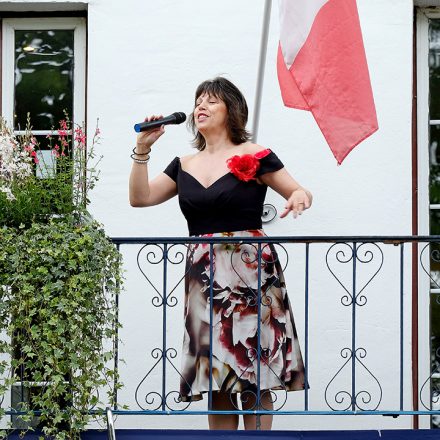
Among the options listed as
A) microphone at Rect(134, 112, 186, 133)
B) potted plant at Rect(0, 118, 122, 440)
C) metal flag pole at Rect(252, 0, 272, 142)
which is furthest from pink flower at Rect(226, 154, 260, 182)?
metal flag pole at Rect(252, 0, 272, 142)

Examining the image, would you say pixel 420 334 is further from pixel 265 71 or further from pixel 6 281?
pixel 6 281

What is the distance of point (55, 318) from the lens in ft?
23.3

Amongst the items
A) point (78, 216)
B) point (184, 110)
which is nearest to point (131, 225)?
point (184, 110)

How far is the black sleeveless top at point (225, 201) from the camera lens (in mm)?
7320

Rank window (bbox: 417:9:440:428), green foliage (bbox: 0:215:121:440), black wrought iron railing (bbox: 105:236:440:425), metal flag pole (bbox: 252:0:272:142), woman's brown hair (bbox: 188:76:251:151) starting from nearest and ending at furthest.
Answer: green foliage (bbox: 0:215:121:440) < woman's brown hair (bbox: 188:76:251:151) < metal flag pole (bbox: 252:0:272:142) < black wrought iron railing (bbox: 105:236:440:425) < window (bbox: 417:9:440:428)

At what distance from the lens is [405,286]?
28.6ft

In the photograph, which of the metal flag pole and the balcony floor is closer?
the balcony floor

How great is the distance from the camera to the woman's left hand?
6.94m

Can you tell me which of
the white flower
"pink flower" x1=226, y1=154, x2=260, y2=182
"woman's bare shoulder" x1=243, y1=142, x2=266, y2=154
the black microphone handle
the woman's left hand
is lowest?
the woman's left hand

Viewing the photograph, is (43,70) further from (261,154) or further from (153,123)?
(261,154)

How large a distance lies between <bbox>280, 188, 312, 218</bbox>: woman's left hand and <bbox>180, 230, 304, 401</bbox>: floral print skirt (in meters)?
0.48

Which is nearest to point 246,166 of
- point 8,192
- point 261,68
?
point 261,68

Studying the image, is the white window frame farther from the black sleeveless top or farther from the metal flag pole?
the black sleeveless top

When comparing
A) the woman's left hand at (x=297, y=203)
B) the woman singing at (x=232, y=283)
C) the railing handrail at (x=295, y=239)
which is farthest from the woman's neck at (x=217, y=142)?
the woman's left hand at (x=297, y=203)
